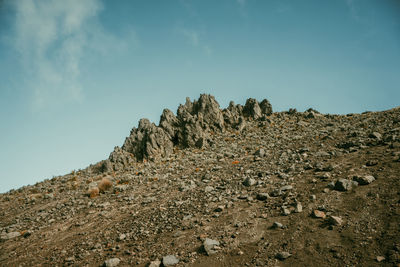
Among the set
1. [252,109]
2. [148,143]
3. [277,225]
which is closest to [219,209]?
[277,225]

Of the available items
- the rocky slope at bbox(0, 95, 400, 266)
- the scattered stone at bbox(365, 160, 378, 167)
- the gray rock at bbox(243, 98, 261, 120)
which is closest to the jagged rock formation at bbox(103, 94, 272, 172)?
the gray rock at bbox(243, 98, 261, 120)

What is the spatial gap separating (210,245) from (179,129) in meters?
28.9

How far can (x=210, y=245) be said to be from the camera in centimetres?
829

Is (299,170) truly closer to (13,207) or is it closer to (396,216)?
(396,216)

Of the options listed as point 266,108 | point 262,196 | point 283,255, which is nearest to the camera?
point 283,255

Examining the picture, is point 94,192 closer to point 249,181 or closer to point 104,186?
point 104,186

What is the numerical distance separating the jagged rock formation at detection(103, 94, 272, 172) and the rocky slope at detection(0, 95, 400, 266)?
28.9 ft

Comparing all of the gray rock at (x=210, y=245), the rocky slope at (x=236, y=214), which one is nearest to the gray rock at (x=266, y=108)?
the rocky slope at (x=236, y=214)

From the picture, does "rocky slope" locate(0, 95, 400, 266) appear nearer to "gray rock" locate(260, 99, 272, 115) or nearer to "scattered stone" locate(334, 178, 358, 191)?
"scattered stone" locate(334, 178, 358, 191)

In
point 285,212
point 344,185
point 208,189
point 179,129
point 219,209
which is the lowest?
point 285,212

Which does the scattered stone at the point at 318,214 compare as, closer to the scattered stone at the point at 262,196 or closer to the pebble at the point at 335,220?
the pebble at the point at 335,220

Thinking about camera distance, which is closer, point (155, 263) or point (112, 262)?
point (155, 263)

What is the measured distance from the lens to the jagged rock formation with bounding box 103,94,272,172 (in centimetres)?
3088

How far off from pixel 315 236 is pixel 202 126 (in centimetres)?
2971
